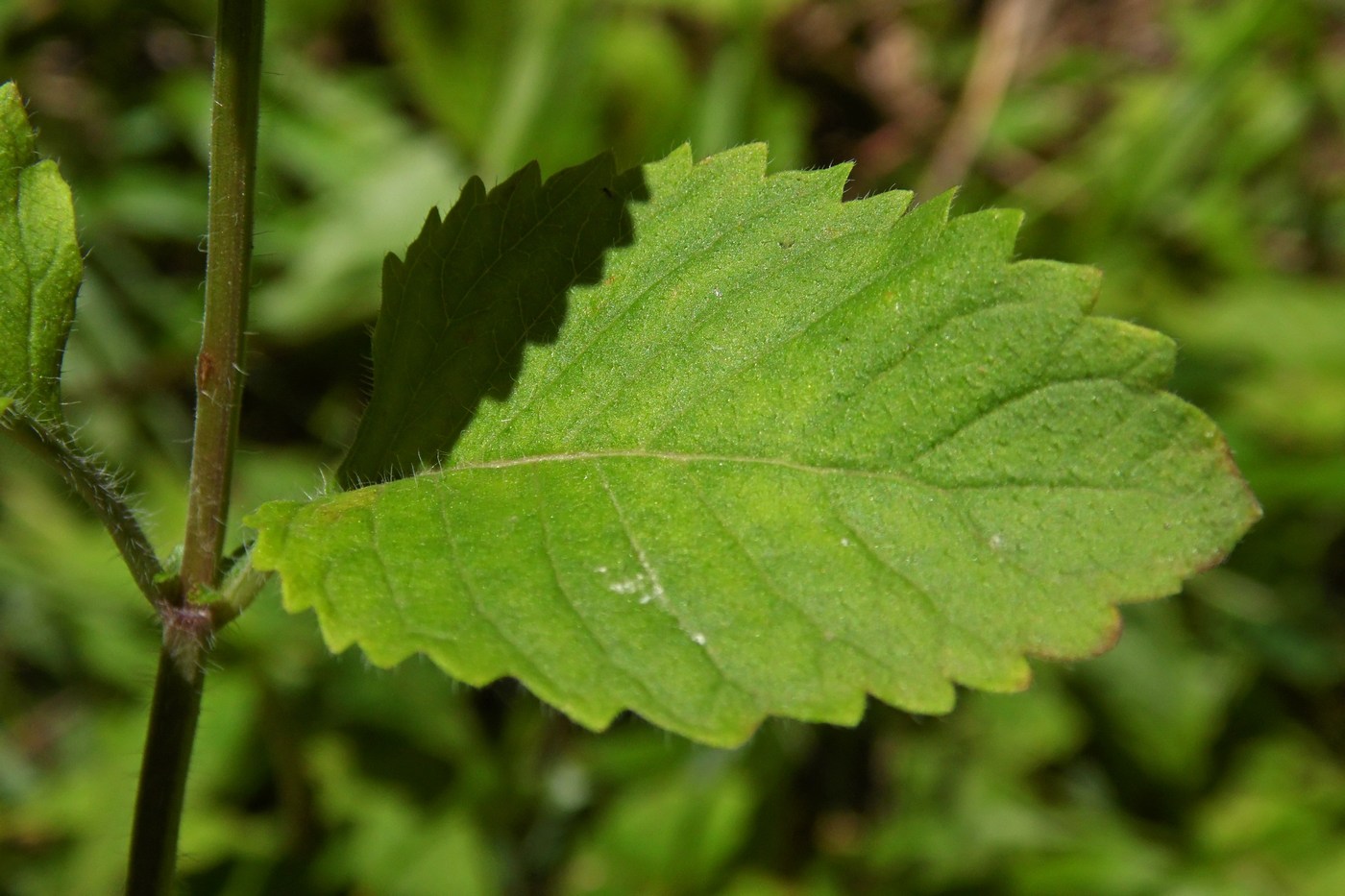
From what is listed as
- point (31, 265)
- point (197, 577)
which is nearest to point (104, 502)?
point (197, 577)

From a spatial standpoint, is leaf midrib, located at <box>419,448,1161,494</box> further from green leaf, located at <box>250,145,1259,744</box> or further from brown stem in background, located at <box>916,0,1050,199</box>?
brown stem in background, located at <box>916,0,1050,199</box>

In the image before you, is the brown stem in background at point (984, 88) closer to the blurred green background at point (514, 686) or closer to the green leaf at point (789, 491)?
the blurred green background at point (514, 686)

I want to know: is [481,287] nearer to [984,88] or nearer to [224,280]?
[224,280]

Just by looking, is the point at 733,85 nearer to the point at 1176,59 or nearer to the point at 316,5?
the point at 316,5

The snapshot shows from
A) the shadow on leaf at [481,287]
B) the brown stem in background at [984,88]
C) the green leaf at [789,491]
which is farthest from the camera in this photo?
the brown stem in background at [984,88]

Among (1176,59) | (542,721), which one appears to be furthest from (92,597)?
(1176,59)

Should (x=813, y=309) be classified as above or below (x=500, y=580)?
above

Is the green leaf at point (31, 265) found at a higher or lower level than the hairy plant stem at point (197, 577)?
higher

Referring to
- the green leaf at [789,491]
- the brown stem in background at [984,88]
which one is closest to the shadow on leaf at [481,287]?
the green leaf at [789,491]
